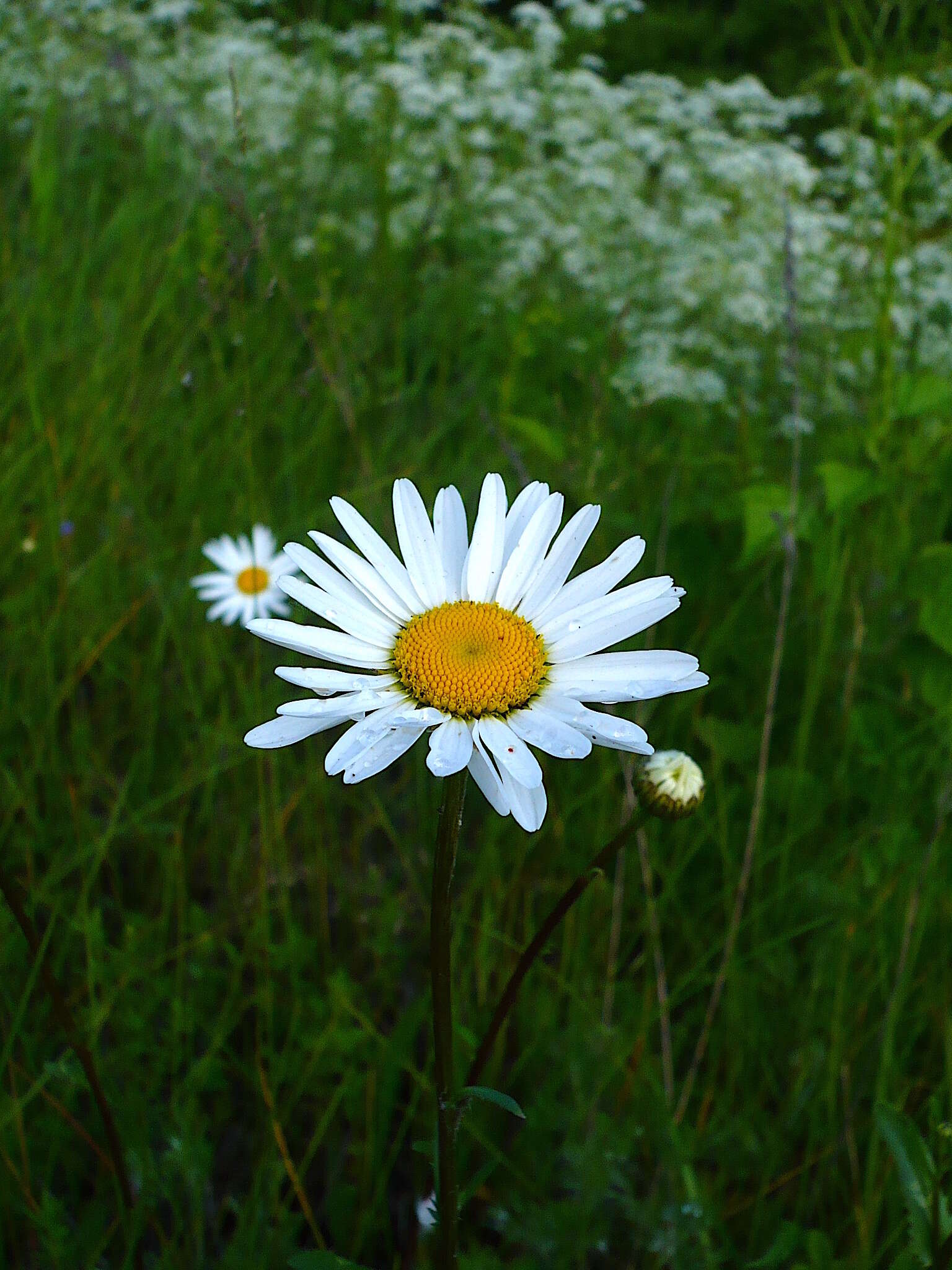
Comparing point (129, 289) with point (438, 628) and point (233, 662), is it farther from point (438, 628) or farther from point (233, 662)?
point (438, 628)

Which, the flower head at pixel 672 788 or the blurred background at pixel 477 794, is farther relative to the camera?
the blurred background at pixel 477 794

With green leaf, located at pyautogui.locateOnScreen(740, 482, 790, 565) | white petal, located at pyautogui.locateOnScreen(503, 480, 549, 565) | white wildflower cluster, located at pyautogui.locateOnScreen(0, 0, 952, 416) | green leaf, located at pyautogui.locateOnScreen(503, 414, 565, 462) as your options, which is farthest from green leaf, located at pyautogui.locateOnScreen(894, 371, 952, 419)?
white petal, located at pyautogui.locateOnScreen(503, 480, 549, 565)

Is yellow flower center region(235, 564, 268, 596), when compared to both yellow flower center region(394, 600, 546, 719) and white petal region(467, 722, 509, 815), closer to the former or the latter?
yellow flower center region(394, 600, 546, 719)

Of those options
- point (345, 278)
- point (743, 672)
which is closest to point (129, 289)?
point (345, 278)

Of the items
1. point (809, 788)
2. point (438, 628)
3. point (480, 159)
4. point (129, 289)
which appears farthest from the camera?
point (480, 159)

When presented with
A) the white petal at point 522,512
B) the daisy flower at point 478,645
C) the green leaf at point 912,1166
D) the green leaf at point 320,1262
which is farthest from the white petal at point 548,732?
the green leaf at point 912,1166

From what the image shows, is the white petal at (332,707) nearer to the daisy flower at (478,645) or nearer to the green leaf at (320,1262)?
the daisy flower at (478,645)
